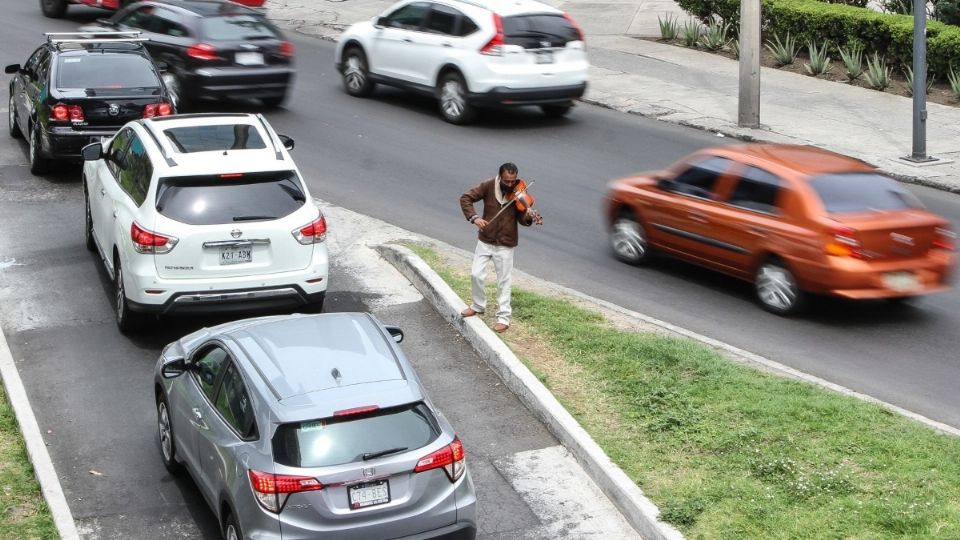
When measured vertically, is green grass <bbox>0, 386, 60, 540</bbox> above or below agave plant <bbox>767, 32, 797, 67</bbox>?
below

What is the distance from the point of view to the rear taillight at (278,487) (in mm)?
7820

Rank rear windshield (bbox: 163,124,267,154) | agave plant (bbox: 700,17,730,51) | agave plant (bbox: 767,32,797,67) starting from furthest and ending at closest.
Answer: agave plant (bbox: 700,17,730,51) → agave plant (bbox: 767,32,797,67) → rear windshield (bbox: 163,124,267,154)

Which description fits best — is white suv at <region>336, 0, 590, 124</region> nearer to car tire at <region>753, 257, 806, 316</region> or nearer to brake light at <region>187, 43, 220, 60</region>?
brake light at <region>187, 43, 220, 60</region>

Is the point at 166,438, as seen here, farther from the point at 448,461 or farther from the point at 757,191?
the point at 757,191

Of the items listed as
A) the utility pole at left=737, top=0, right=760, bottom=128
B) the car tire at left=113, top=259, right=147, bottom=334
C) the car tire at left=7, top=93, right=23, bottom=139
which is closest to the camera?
the car tire at left=113, top=259, right=147, bottom=334

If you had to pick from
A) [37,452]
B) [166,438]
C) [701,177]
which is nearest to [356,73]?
[701,177]

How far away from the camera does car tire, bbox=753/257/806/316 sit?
13648 millimetres

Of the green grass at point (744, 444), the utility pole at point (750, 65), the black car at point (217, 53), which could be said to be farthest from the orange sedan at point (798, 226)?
the black car at point (217, 53)

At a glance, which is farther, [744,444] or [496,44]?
[496,44]

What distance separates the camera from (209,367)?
927 centimetres

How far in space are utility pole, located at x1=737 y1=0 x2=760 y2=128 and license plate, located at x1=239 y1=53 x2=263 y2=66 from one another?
25.7 feet

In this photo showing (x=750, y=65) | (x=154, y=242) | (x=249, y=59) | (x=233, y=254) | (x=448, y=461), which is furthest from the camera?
(x=750, y=65)

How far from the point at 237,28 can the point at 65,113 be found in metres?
5.00

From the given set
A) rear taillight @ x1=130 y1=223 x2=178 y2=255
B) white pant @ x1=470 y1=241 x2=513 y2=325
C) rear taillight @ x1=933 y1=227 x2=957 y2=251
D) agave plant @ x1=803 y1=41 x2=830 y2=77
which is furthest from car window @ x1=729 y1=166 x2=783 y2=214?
agave plant @ x1=803 y1=41 x2=830 y2=77
